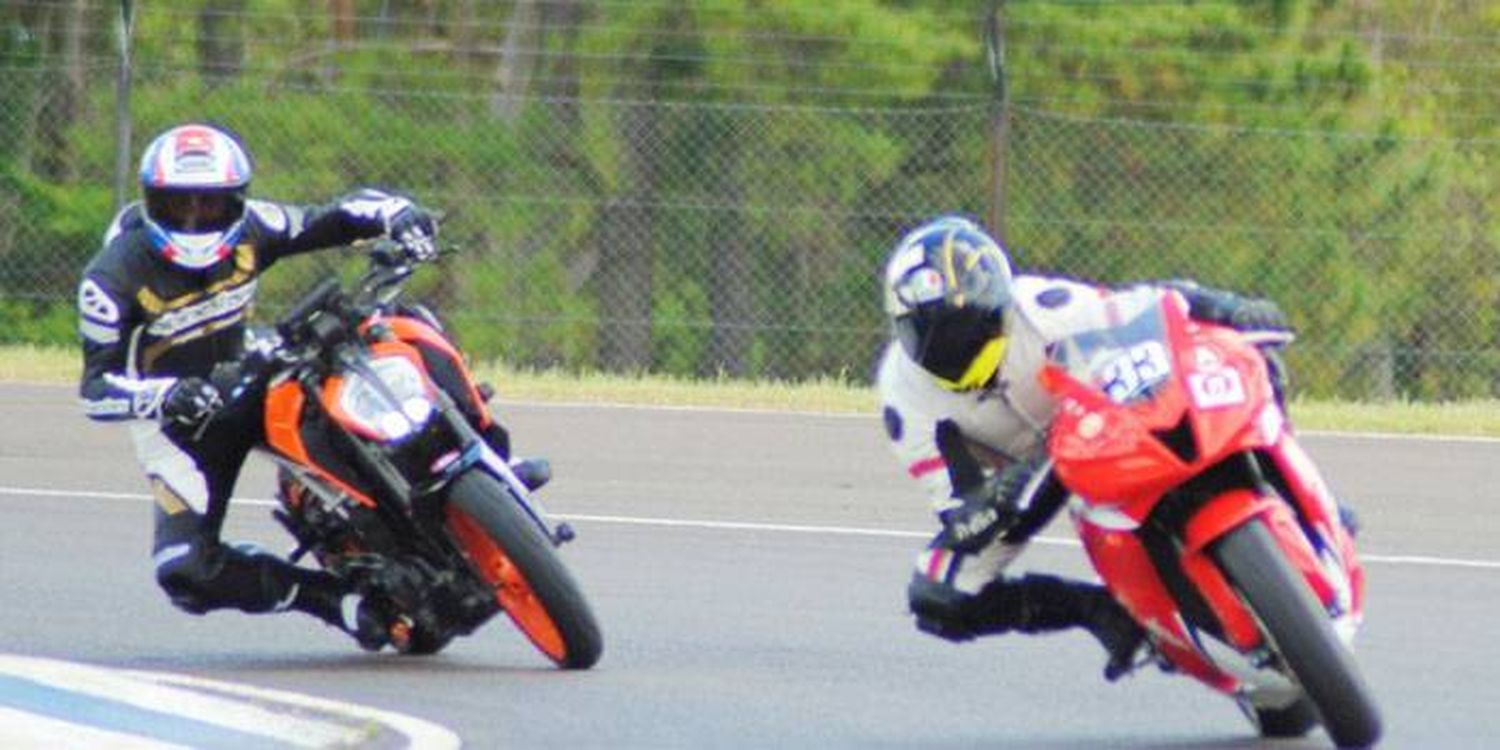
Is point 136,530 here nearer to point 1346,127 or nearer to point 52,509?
point 52,509

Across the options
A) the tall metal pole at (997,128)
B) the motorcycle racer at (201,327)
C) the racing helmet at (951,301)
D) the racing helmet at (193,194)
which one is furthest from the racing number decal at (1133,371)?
the tall metal pole at (997,128)

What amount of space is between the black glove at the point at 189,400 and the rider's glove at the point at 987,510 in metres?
2.47

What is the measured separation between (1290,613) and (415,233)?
342 centimetres

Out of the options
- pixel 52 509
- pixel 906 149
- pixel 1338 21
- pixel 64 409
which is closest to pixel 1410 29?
pixel 1338 21

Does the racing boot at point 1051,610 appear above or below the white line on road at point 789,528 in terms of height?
above

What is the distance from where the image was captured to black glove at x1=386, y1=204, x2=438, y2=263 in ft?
31.3

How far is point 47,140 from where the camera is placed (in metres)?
21.8

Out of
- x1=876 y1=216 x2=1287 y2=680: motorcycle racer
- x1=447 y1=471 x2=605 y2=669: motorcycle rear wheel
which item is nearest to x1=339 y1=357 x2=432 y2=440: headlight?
x1=447 y1=471 x2=605 y2=669: motorcycle rear wheel

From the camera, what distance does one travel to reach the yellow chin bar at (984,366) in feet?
25.3

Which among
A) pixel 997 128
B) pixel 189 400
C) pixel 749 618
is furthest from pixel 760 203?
pixel 189 400

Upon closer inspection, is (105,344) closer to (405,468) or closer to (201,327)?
(201,327)

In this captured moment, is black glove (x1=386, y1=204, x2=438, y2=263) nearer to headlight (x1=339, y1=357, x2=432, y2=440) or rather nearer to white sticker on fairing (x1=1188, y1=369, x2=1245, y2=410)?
headlight (x1=339, y1=357, x2=432, y2=440)

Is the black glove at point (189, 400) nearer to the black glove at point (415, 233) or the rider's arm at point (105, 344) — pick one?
the rider's arm at point (105, 344)

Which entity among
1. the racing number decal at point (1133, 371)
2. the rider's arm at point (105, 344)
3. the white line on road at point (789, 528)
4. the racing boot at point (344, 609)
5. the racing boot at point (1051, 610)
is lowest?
the white line on road at point (789, 528)
